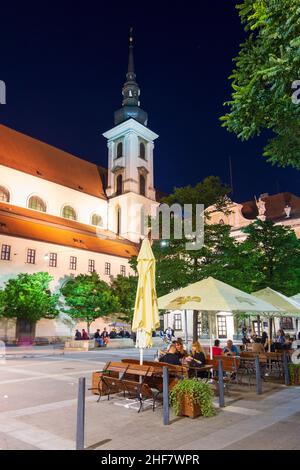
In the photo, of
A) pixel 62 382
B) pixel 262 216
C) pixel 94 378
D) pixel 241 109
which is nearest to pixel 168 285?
pixel 62 382

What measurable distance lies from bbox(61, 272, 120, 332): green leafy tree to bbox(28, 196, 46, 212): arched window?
38.0 feet

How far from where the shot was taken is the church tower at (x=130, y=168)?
53.3 meters

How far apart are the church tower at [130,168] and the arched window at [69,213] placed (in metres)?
6.83

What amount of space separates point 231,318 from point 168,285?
1161 inches

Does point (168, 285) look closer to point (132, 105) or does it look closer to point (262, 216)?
point (262, 216)

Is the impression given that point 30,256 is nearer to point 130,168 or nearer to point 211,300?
point 130,168

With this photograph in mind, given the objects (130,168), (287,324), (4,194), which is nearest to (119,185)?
(130,168)

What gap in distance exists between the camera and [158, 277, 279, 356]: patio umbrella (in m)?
10.4

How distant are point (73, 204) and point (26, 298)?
20.2m

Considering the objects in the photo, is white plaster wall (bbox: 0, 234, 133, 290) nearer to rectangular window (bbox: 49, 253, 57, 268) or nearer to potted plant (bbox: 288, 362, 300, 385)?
rectangular window (bbox: 49, 253, 57, 268)

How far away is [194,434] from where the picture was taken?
21.7 feet

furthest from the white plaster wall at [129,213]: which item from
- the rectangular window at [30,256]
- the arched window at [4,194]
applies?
the rectangular window at [30,256]

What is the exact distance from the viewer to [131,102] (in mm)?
61625

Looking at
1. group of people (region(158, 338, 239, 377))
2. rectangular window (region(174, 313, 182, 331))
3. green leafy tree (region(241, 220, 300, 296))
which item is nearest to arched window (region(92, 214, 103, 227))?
rectangular window (region(174, 313, 182, 331))
